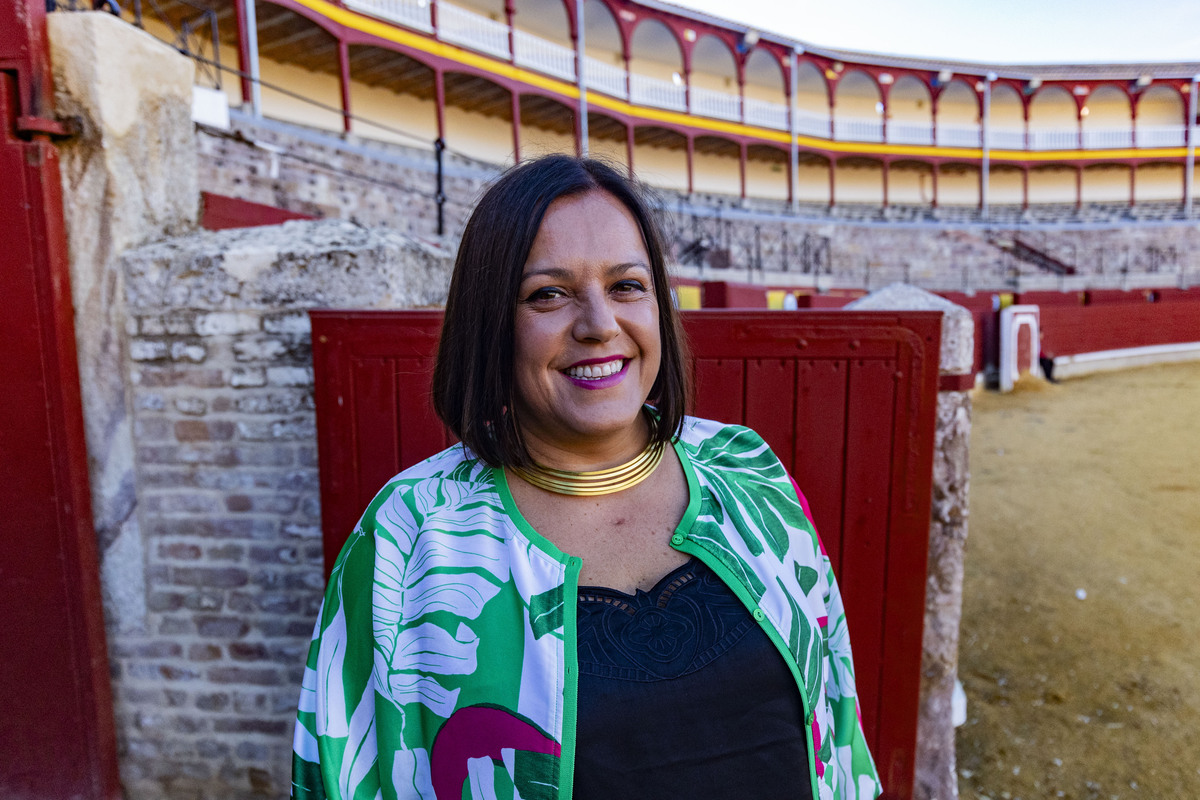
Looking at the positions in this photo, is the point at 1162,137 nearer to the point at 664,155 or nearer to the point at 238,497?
the point at 664,155

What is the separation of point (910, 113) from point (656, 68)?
13.1 metres

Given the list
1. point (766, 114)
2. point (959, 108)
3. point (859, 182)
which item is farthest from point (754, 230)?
point (959, 108)

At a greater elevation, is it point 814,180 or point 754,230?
point 814,180

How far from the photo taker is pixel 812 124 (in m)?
27.4

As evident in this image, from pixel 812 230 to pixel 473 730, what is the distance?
24537mm

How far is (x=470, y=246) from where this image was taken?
128 cm

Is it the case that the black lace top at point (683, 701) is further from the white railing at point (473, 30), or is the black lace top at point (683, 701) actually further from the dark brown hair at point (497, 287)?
the white railing at point (473, 30)

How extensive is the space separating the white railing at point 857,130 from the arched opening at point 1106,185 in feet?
36.1

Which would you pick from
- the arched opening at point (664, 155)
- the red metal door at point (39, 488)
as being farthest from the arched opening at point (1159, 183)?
the red metal door at point (39, 488)

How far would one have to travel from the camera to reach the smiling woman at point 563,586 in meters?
1.11

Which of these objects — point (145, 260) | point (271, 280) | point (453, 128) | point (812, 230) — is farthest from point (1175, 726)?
point (812, 230)

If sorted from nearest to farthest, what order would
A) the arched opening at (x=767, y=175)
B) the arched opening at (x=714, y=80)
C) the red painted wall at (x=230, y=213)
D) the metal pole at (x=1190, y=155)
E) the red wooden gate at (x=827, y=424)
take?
the red wooden gate at (x=827, y=424) → the red painted wall at (x=230, y=213) → the arched opening at (x=714, y=80) → the arched opening at (x=767, y=175) → the metal pole at (x=1190, y=155)

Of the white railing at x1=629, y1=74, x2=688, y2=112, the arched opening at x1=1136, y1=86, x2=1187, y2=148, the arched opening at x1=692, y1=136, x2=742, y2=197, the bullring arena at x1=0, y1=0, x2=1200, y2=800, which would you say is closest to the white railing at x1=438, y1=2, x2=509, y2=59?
the white railing at x1=629, y1=74, x2=688, y2=112

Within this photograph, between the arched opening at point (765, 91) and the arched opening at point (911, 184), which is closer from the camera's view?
the arched opening at point (765, 91)
